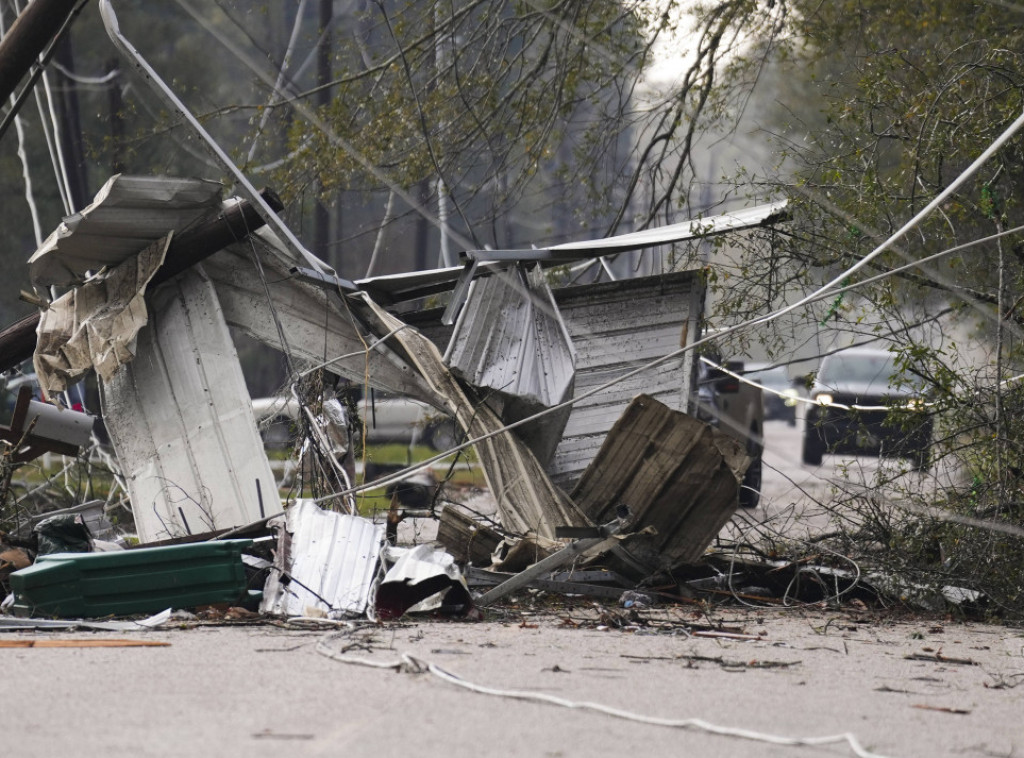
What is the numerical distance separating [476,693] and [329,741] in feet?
3.16

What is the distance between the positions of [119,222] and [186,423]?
1619mm

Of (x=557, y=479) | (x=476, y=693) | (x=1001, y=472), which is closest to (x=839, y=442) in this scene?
(x=1001, y=472)

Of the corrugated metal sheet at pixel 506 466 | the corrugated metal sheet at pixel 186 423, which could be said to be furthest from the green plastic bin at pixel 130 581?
the corrugated metal sheet at pixel 186 423

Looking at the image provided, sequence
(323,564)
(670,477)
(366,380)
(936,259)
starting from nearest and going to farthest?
(323,564) → (936,259) → (670,477) → (366,380)

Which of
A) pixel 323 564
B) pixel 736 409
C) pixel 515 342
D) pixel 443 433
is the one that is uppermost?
pixel 515 342

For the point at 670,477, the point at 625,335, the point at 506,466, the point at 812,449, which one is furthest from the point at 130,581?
the point at 812,449

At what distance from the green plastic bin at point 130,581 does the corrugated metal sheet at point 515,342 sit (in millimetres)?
2463

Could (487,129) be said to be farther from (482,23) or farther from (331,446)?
(331,446)

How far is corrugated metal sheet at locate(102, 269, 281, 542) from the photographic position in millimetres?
9719

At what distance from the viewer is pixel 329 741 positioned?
13.9ft

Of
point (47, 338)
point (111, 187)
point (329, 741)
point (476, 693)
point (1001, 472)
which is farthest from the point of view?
point (47, 338)

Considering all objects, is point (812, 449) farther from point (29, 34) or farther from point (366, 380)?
point (29, 34)

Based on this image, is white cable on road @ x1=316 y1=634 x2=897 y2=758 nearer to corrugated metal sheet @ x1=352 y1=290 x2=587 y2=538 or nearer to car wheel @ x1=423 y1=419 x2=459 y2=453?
corrugated metal sheet @ x1=352 y1=290 x2=587 y2=538

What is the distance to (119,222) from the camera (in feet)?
30.9
